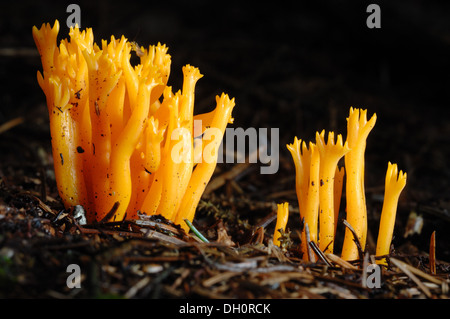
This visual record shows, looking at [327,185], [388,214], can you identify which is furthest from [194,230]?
[388,214]

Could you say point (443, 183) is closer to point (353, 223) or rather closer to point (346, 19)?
point (353, 223)

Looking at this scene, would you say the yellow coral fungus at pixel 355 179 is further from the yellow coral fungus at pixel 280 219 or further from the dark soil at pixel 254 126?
the yellow coral fungus at pixel 280 219

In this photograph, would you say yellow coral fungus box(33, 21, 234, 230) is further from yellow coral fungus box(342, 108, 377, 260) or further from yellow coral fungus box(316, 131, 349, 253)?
yellow coral fungus box(342, 108, 377, 260)

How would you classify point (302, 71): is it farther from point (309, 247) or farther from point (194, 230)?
point (194, 230)

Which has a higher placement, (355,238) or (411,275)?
(355,238)

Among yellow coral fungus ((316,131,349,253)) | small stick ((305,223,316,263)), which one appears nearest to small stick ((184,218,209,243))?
small stick ((305,223,316,263))

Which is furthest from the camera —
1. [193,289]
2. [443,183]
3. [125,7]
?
[125,7]
